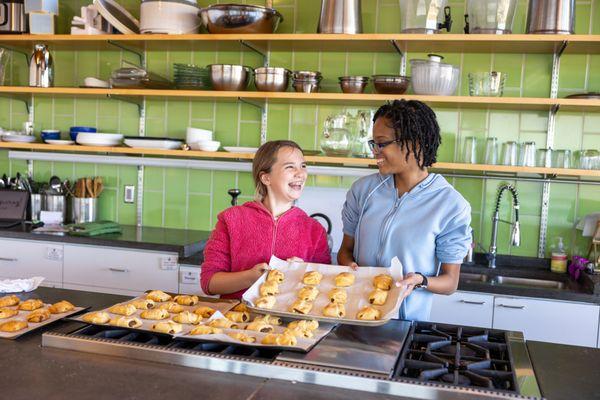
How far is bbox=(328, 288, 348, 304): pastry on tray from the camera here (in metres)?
1.82

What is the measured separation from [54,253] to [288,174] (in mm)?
1989

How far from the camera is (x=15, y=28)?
392cm

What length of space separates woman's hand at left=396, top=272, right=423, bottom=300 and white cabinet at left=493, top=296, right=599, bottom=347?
119cm

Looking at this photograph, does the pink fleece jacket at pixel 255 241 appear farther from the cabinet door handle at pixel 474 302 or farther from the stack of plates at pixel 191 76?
the stack of plates at pixel 191 76

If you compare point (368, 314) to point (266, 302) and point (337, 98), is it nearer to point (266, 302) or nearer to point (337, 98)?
point (266, 302)

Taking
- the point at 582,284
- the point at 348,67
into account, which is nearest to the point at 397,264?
the point at 582,284

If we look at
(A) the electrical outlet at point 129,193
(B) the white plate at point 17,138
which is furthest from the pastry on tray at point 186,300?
(B) the white plate at point 17,138

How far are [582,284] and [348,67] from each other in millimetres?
1697

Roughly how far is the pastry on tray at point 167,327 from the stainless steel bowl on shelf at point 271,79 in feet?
6.64

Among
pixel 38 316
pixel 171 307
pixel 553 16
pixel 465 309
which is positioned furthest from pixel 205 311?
pixel 553 16

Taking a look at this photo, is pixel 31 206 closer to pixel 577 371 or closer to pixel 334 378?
pixel 334 378

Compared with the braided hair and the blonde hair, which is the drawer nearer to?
the blonde hair

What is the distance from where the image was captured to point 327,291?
1.90 meters

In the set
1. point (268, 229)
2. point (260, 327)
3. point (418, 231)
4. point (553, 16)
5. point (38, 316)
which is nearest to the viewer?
point (260, 327)
